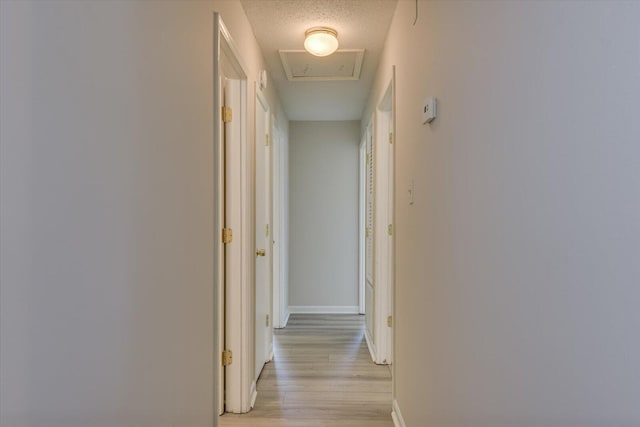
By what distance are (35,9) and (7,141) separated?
248mm

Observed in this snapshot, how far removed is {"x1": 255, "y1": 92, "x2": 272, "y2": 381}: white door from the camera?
2926mm

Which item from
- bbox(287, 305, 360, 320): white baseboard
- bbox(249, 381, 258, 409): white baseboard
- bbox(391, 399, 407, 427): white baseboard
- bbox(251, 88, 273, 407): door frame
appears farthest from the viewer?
bbox(287, 305, 360, 320): white baseboard

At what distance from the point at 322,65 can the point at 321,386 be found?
93.9 inches

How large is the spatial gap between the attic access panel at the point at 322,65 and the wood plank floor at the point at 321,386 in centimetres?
234

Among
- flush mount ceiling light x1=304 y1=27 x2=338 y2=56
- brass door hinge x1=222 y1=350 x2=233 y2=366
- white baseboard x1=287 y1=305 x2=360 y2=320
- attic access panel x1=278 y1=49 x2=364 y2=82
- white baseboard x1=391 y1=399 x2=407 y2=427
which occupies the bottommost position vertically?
white baseboard x1=287 y1=305 x2=360 y2=320

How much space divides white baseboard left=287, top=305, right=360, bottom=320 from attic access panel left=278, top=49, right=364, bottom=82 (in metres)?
2.75

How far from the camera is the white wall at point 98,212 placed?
0.72m

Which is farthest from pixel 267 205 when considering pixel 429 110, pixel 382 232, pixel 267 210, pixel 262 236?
pixel 429 110

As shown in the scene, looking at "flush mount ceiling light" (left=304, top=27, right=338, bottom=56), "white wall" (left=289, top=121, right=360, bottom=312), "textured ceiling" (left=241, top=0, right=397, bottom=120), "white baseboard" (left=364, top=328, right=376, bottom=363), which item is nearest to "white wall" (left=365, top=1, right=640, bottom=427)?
"textured ceiling" (left=241, top=0, right=397, bottom=120)

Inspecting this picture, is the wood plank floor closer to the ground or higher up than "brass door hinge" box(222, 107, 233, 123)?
closer to the ground

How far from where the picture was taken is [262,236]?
3.15 metres

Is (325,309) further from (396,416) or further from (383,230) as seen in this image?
(396,416)

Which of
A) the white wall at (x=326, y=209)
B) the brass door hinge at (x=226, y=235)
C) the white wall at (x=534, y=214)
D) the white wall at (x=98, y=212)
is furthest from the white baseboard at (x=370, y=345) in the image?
the white wall at (x=98, y=212)

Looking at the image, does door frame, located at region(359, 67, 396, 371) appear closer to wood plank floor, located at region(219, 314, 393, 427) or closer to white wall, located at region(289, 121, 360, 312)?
wood plank floor, located at region(219, 314, 393, 427)
